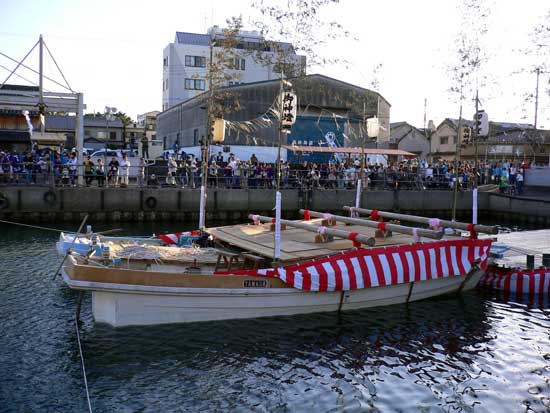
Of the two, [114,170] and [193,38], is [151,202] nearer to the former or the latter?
[114,170]

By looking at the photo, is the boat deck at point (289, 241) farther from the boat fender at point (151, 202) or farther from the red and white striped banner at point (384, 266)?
the boat fender at point (151, 202)

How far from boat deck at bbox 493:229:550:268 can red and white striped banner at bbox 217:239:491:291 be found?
2851 mm

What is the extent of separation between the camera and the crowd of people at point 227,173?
27875mm

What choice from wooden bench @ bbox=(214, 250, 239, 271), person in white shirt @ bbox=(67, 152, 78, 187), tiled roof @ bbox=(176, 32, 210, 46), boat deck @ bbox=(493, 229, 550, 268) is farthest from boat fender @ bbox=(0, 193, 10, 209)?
tiled roof @ bbox=(176, 32, 210, 46)

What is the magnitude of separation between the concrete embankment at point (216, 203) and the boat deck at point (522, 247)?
11.4m

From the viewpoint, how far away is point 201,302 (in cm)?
1127

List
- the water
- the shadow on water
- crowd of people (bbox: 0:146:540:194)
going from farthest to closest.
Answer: crowd of people (bbox: 0:146:540:194), the shadow on water, the water

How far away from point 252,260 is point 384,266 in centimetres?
315

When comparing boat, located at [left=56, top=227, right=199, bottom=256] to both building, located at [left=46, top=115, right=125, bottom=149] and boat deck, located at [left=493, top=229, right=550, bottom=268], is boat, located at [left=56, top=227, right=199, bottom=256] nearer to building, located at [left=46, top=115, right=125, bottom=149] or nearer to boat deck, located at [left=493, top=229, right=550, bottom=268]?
boat deck, located at [left=493, top=229, right=550, bottom=268]

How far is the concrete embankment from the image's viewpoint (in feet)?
88.1

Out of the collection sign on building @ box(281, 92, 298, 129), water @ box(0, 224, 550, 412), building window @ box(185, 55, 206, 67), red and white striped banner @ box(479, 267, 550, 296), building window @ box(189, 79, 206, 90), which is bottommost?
→ water @ box(0, 224, 550, 412)

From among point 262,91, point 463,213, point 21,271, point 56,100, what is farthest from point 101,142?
point 21,271

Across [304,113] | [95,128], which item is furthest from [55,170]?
[95,128]

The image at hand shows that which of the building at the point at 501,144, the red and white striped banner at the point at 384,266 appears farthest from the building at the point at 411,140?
the red and white striped banner at the point at 384,266
